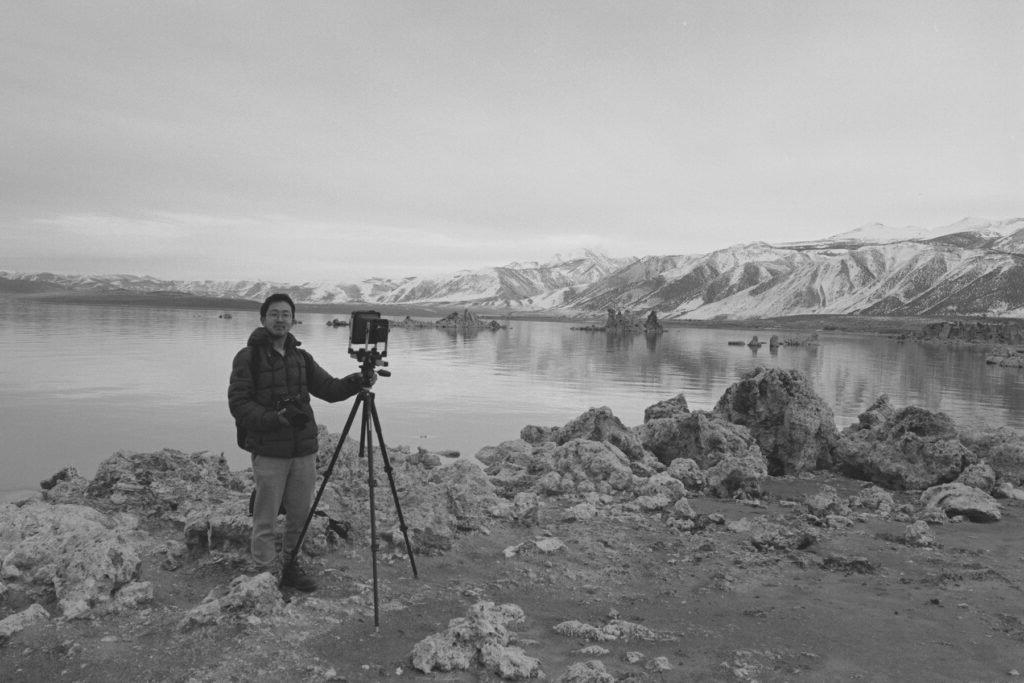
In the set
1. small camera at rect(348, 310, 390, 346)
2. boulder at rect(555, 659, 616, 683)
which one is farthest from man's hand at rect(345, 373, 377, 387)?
boulder at rect(555, 659, 616, 683)

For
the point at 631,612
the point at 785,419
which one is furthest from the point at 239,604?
the point at 785,419

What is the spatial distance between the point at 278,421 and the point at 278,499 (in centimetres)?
88

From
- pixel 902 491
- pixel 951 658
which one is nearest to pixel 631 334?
pixel 902 491

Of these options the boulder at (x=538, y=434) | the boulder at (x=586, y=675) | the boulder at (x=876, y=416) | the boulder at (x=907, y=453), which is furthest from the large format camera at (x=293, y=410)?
the boulder at (x=876, y=416)

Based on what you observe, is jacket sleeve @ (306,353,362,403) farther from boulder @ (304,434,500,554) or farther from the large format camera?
boulder @ (304,434,500,554)

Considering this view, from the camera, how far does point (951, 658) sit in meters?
5.58

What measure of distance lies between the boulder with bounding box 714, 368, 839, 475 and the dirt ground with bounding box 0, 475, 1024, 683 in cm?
593

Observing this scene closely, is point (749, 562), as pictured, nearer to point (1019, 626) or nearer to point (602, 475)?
point (1019, 626)

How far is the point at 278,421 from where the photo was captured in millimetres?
5754

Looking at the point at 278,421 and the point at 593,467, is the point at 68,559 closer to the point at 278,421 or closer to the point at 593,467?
the point at 278,421

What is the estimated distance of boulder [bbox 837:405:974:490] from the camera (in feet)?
43.3

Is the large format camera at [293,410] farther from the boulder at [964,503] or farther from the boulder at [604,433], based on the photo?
the boulder at [964,503]

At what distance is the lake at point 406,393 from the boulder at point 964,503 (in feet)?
36.7

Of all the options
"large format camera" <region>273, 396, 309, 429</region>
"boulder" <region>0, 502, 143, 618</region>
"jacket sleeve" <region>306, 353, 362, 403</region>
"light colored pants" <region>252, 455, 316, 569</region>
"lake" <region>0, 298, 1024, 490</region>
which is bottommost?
"lake" <region>0, 298, 1024, 490</region>
